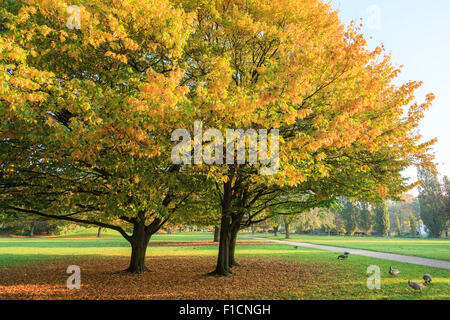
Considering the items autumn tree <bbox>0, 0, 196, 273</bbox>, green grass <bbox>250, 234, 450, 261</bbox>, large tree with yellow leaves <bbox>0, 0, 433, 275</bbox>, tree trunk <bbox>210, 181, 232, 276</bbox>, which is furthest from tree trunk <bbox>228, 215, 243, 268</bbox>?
green grass <bbox>250, 234, 450, 261</bbox>

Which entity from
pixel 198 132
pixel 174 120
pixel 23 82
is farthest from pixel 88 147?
pixel 198 132

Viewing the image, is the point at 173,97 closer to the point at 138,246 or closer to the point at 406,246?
the point at 138,246

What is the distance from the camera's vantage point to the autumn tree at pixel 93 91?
591 centimetres

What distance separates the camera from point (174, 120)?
6.12 meters

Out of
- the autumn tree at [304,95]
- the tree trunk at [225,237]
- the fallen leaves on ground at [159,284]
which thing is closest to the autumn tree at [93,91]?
the autumn tree at [304,95]

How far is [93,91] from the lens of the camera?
22.0 feet

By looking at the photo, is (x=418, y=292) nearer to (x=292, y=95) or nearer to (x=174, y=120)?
(x=292, y=95)

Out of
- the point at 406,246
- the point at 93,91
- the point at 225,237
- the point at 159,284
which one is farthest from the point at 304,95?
the point at 406,246

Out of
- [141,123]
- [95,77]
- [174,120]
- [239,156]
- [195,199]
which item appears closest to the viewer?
[174,120]

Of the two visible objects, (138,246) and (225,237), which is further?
(138,246)

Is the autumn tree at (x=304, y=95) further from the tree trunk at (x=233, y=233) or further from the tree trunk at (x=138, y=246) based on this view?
the tree trunk at (x=138, y=246)

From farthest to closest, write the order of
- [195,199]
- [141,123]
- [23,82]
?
[195,199]
[141,123]
[23,82]

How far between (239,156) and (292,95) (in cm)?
203

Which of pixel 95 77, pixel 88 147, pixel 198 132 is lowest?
pixel 88 147
